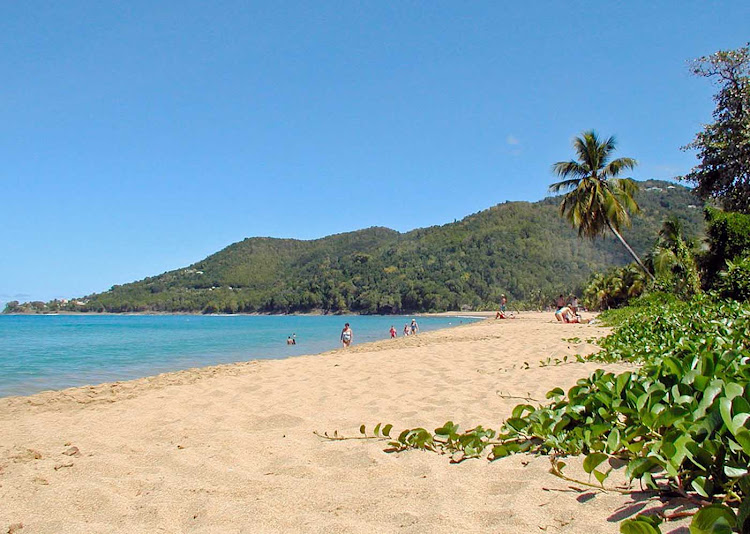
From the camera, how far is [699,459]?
61.7 inches

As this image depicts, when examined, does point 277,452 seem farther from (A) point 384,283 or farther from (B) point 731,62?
(A) point 384,283

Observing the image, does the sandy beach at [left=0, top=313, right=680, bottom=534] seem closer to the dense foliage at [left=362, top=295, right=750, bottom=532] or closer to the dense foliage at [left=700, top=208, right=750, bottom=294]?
the dense foliage at [left=362, top=295, right=750, bottom=532]

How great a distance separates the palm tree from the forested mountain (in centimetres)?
6421

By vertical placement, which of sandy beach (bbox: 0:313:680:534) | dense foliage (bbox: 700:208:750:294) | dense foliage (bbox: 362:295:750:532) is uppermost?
dense foliage (bbox: 700:208:750:294)

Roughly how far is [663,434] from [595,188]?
24813mm

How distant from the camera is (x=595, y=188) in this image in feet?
80.2

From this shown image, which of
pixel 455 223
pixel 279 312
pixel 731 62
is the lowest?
pixel 279 312

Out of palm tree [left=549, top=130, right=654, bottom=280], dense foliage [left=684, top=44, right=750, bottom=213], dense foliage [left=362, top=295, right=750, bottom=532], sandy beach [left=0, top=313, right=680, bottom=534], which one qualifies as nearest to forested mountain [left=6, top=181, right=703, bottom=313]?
palm tree [left=549, top=130, right=654, bottom=280]

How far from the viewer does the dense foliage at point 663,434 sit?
4.88 feet

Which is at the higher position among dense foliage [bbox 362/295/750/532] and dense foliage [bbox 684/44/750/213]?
dense foliage [bbox 684/44/750/213]

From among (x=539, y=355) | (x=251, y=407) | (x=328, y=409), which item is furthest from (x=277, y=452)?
(x=539, y=355)

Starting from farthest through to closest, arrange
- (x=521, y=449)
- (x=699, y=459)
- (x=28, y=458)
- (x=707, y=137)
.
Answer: (x=707, y=137) → (x=28, y=458) → (x=521, y=449) → (x=699, y=459)

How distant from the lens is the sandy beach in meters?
2.04

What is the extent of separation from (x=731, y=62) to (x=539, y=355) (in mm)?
13220
